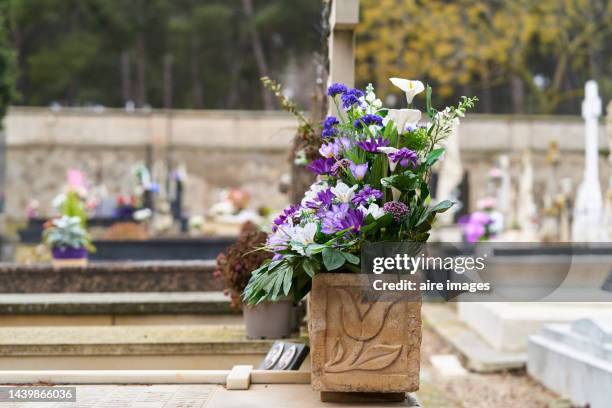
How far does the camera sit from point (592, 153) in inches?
512

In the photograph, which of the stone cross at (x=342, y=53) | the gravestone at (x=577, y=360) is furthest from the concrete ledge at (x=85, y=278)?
the stone cross at (x=342, y=53)

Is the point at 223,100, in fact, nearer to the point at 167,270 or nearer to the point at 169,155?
the point at 169,155

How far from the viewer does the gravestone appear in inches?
251

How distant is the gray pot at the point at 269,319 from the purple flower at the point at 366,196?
1666mm

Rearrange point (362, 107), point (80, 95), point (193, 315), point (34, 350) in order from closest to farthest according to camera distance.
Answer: point (362, 107) → point (34, 350) → point (193, 315) → point (80, 95)

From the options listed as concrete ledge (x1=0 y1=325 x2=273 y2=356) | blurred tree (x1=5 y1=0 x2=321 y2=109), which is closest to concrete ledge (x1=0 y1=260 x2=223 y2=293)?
concrete ledge (x1=0 y1=325 x2=273 y2=356)

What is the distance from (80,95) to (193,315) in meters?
35.9

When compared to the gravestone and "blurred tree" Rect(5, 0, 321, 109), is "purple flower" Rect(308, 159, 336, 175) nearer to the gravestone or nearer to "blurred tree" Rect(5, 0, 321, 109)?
the gravestone

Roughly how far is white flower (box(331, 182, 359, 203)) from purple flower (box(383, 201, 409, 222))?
15 centimetres

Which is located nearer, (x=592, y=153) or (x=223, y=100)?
(x=592, y=153)

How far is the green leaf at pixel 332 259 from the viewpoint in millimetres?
3619

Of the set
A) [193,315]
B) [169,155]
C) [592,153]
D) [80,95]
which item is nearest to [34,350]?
[193,315]

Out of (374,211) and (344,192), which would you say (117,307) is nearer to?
(344,192)

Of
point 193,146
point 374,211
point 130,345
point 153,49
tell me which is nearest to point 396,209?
point 374,211
